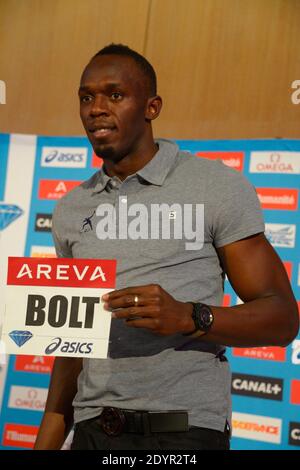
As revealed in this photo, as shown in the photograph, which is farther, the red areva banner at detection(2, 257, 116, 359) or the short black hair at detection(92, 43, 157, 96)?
the short black hair at detection(92, 43, 157, 96)

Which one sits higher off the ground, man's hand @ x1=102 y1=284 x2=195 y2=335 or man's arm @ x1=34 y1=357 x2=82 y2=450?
man's hand @ x1=102 y1=284 x2=195 y2=335

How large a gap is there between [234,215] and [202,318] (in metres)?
0.24

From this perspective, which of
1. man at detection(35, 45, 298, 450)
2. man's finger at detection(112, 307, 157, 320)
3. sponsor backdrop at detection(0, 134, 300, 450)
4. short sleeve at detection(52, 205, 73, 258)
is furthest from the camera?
sponsor backdrop at detection(0, 134, 300, 450)

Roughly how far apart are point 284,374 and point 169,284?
2058 millimetres

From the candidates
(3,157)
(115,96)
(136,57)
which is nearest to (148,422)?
(115,96)

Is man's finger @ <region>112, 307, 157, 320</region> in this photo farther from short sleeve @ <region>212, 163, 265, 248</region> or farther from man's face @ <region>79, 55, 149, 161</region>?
man's face @ <region>79, 55, 149, 161</region>

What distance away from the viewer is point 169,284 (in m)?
1.40

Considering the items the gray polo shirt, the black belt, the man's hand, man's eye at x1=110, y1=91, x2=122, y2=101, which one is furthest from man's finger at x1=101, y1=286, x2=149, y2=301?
man's eye at x1=110, y1=91, x2=122, y2=101

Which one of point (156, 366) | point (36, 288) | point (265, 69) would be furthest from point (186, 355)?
point (265, 69)

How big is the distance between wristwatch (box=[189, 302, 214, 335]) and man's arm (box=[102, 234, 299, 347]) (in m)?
0.01

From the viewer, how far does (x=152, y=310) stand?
122 cm

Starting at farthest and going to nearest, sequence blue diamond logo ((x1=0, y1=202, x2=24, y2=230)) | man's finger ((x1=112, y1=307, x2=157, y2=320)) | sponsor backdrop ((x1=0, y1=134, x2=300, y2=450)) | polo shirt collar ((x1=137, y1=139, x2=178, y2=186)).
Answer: blue diamond logo ((x1=0, y1=202, x2=24, y2=230)) → sponsor backdrop ((x1=0, y1=134, x2=300, y2=450)) → polo shirt collar ((x1=137, y1=139, x2=178, y2=186)) → man's finger ((x1=112, y1=307, x2=157, y2=320))

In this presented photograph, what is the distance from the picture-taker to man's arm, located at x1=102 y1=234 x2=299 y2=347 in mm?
1233

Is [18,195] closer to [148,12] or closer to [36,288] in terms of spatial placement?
[148,12]
